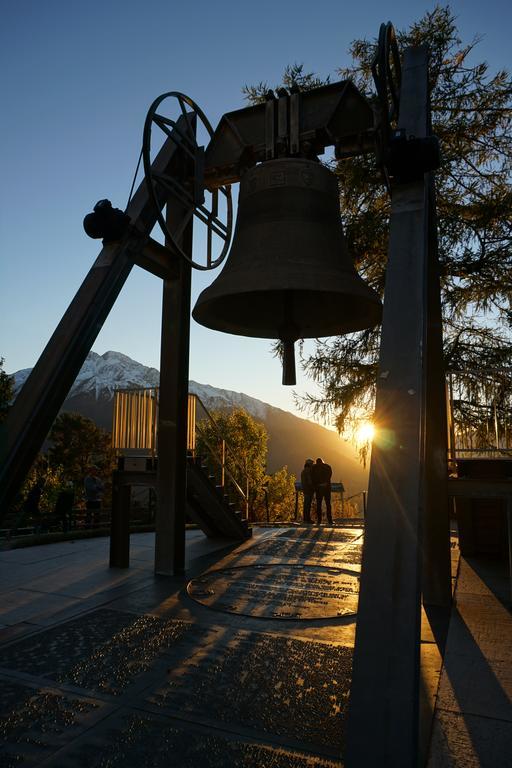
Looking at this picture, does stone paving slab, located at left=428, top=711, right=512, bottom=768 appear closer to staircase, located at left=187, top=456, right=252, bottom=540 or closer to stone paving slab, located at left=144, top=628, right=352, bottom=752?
stone paving slab, located at left=144, top=628, right=352, bottom=752

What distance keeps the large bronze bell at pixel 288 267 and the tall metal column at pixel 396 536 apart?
0.72 m

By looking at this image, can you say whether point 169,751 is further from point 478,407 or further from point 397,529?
point 478,407

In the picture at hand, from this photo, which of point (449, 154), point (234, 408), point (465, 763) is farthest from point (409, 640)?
point (234, 408)

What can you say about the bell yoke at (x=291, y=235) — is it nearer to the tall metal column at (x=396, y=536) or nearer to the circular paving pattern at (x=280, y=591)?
the tall metal column at (x=396, y=536)

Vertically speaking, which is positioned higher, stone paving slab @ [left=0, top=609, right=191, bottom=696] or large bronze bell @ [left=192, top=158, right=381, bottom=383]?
large bronze bell @ [left=192, top=158, right=381, bottom=383]

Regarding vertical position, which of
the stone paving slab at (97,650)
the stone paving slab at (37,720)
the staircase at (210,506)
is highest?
the staircase at (210,506)

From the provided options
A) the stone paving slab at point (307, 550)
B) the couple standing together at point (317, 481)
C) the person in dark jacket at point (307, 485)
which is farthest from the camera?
the person in dark jacket at point (307, 485)

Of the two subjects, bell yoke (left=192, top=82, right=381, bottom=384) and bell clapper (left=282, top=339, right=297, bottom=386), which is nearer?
bell yoke (left=192, top=82, right=381, bottom=384)

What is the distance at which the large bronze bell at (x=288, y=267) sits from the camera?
10.8 ft

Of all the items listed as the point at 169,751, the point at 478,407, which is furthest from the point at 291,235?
the point at 478,407

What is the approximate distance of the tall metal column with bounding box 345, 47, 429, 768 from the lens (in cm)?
172

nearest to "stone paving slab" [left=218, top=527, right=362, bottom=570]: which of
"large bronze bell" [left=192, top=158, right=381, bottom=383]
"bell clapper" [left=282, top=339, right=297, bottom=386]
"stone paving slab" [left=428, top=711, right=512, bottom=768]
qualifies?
"large bronze bell" [left=192, top=158, right=381, bottom=383]

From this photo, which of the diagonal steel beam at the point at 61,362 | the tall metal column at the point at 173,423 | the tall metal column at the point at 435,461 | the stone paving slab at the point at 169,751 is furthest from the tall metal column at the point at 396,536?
the tall metal column at the point at 173,423

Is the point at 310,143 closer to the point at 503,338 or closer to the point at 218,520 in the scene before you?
the point at 218,520
